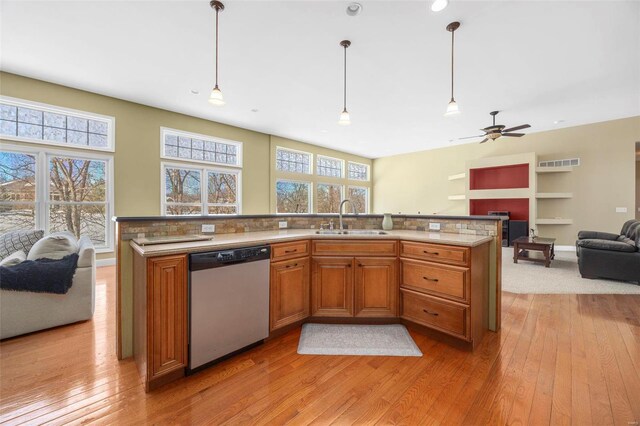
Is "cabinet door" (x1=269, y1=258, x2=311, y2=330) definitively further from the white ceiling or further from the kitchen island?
the white ceiling

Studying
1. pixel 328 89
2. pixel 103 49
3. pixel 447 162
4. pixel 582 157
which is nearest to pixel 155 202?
pixel 103 49

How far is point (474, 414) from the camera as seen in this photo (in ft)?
4.65

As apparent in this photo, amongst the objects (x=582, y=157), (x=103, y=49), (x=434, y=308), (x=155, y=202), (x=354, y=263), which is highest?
(x=103, y=49)

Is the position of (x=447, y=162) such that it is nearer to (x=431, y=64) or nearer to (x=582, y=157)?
(x=582, y=157)

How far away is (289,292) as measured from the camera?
89.7 inches

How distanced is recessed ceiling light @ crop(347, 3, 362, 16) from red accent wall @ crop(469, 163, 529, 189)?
6.53m

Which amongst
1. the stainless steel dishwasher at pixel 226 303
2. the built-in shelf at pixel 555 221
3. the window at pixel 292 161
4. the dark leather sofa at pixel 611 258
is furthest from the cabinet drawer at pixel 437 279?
the built-in shelf at pixel 555 221

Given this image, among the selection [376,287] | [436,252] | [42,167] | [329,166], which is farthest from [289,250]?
[329,166]

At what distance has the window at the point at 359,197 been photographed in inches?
374

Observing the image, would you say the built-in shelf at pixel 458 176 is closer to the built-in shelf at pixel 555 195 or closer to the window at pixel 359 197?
the built-in shelf at pixel 555 195

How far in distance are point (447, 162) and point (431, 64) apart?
5.56m

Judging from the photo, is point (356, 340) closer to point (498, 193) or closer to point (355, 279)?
point (355, 279)

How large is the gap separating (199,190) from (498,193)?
765cm

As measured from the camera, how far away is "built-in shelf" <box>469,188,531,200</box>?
6.57 m
